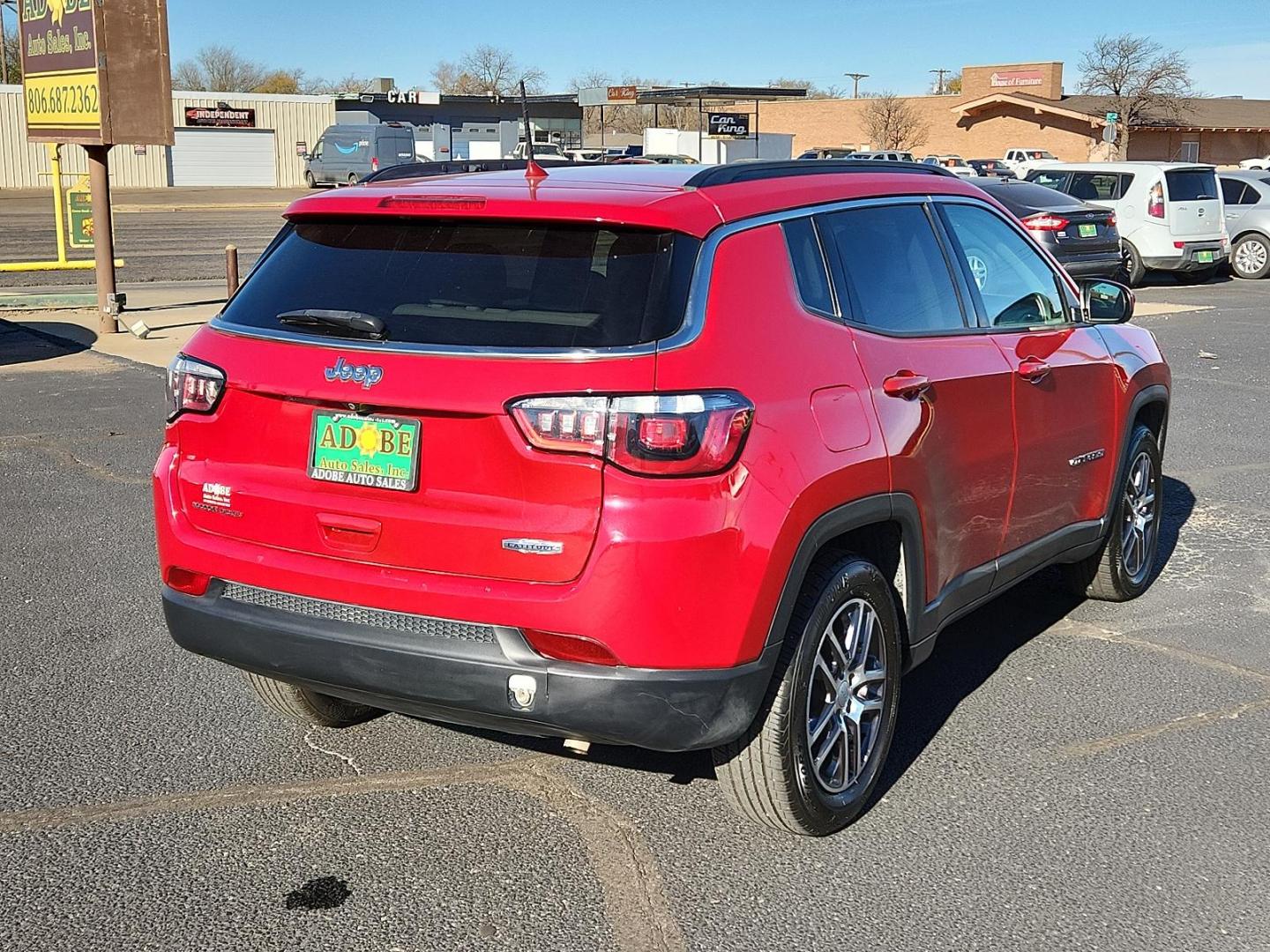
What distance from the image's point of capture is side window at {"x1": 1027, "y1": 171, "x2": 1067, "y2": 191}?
21.9 m

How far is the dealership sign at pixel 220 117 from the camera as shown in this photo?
214ft

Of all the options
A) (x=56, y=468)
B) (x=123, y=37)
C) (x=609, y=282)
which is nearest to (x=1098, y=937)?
(x=609, y=282)

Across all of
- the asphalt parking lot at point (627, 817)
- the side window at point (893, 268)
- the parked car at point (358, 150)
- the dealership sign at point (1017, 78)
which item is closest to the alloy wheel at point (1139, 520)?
A: the asphalt parking lot at point (627, 817)

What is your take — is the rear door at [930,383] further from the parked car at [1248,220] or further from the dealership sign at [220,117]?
the dealership sign at [220,117]

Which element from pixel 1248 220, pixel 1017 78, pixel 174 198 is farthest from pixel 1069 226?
pixel 1017 78

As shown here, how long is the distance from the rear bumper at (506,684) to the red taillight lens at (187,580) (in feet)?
0.95

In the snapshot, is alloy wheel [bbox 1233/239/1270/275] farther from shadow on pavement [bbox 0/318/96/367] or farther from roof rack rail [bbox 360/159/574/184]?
roof rack rail [bbox 360/159/574/184]

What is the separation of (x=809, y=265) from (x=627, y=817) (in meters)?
1.65

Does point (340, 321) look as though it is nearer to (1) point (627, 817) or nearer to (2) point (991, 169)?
(1) point (627, 817)

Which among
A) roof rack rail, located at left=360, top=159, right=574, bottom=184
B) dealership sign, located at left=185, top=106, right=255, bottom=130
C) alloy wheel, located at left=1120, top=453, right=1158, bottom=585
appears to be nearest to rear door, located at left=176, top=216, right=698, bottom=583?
roof rack rail, located at left=360, top=159, right=574, bottom=184

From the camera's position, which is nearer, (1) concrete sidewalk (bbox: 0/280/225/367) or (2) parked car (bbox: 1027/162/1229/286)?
(1) concrete sidewalk (bbox: 0/280/225/367)

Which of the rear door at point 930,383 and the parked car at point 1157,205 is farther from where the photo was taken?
the parked car at point 1157,205

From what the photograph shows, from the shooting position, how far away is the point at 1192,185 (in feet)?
71.0

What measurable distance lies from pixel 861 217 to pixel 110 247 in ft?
44.2
